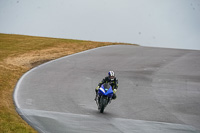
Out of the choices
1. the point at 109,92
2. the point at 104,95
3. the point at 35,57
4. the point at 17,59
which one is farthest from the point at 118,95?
the point at 17,59

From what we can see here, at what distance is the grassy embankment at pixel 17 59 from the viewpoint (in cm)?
1163

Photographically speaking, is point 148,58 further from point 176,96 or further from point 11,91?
point 11,91

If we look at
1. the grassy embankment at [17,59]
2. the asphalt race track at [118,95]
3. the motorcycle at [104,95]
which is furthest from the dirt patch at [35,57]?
the motorcycle at [104,95]

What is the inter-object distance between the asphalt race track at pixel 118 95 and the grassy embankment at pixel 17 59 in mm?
497

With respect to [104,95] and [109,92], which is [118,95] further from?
[104,95]

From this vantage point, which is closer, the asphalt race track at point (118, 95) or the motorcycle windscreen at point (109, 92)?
the asphalt race track at point (118, 95)

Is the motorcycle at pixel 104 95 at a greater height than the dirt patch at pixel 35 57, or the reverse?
the dirt patch at pixel 35 57

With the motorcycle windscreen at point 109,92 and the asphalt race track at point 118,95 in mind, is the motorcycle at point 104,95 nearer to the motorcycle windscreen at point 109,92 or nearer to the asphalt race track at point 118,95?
the motorcycle windscreen at point 109,92

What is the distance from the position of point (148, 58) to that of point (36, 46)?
11.2 metres

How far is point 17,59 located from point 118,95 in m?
12.8

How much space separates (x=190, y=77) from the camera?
1011 inches

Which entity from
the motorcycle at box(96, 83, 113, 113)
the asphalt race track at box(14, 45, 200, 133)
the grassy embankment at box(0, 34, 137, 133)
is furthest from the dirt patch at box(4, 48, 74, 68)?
the motorcycle at box(96, 83, 113, 113)

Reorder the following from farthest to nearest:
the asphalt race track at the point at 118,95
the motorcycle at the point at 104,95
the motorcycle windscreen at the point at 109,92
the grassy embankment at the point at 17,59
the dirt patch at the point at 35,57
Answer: the dirt patch at the point at 35,57 → the motorcycle windscreen at the point at 109,92 → the motorcycle at the point at 104,95 → the asphalt race track at the point at 118,95 → the grassy embankment at the point at 17,59

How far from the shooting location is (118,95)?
18.8 m
